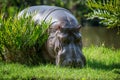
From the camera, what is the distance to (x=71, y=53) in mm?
8594

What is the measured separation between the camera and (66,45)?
8.71 m

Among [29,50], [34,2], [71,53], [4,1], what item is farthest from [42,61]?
[34,2]

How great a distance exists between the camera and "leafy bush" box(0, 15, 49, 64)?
9.00m

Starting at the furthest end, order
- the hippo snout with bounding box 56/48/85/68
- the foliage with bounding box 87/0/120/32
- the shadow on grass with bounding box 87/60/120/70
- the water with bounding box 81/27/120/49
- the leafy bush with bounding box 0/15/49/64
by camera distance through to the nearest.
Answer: the water with bounding box 81/27/120/49
the leafy bush with bounding box 0/15/49/64
the shadow on grass with bounding box 87/60/120/70
the hippo snout with bounding box 56/48/85/68
the foliage with bounding box 87/0/120/32

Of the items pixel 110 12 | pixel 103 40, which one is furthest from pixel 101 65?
pixel 103 40

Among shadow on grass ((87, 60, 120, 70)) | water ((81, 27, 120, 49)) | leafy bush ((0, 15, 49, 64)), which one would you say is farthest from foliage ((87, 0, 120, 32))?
water ((81, 27, 120, 49))

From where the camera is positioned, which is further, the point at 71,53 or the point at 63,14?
the point at 63,14

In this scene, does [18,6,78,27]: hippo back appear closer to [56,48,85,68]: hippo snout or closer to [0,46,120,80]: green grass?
[56,48,85,68]: hippo snout

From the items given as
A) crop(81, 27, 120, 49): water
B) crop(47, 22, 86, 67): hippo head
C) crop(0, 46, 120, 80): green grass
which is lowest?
crop(81, 27, 120, 49): water

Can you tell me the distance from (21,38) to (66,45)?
38.5 inches

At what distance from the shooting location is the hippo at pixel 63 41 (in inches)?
339

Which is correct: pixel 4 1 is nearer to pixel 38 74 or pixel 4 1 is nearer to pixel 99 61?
pixel 99 61

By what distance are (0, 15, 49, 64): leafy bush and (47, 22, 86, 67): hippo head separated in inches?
9.8

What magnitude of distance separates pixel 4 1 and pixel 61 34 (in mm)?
11415
